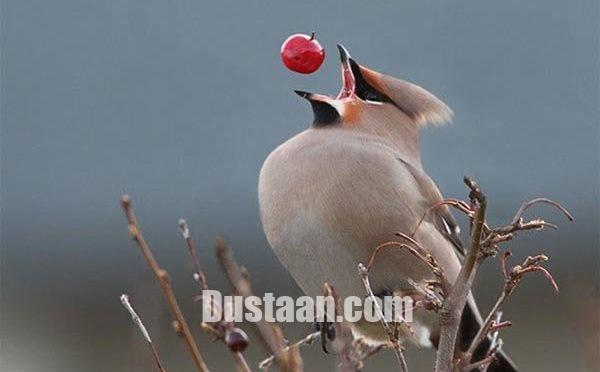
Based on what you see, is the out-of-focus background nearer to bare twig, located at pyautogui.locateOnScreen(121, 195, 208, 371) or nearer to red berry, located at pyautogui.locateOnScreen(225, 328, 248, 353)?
bare twig, located at pyautogui.locateOnScreen(121, 195, 208, 371)

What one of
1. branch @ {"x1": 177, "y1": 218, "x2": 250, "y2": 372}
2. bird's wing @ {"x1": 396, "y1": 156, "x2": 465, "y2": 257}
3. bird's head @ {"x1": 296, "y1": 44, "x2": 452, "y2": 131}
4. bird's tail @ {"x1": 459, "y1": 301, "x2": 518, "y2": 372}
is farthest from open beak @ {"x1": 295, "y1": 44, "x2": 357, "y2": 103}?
branch @ {"x1": 177, "y1": 218, "x2": 250, "y2": 372}

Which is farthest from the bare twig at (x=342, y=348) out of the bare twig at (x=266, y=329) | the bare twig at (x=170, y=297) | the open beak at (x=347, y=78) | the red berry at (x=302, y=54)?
the open beak at (x=347, y=78)

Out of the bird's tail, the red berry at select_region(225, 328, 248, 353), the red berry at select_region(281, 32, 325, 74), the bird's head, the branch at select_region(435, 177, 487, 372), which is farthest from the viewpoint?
the bird's head

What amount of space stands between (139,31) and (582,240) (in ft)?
33.9

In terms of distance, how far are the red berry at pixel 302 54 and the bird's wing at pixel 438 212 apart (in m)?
0.53

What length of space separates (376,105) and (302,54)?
60cm

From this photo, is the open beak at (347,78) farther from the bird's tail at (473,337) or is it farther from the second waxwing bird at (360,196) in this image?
the bird's tail at (473,337)

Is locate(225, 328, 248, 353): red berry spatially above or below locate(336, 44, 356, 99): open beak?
below

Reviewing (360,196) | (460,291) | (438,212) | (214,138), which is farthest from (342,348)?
(214,138)

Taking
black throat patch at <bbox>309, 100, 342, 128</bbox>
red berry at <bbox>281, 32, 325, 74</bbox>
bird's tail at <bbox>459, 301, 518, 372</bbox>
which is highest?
red berry at <bbox>281, 32, 325, 74</bbox>

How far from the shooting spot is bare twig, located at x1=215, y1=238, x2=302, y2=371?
2.02 meters

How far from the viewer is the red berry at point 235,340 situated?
213 cm

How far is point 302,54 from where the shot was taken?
129 inches

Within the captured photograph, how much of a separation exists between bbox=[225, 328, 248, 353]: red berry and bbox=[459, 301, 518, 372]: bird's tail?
158cm
